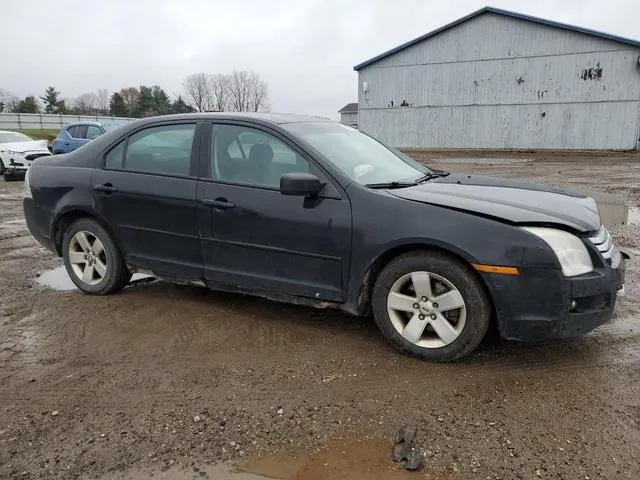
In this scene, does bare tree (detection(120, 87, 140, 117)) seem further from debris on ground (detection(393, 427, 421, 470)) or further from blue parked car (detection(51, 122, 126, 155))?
debris on ground (detection(393, 427, 421, 470))

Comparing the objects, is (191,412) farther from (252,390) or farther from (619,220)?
(619,220)

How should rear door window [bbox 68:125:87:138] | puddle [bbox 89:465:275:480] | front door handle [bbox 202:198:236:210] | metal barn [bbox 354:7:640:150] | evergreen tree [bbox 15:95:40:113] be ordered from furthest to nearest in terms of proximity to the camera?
evergreen tree [bbox 15:95:40:113] < metal barn [bbox 354:7:640:150] < rear door window [bbox 68:125:87:138] < front door handle [bbox 202:198:236:210] < puddle [bbox 89:465:275:480]

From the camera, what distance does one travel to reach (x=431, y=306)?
3391 millimetres

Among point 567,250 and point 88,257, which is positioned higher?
point 567,250

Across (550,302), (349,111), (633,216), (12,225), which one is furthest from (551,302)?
(349,111)

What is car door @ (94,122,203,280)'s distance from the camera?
4.26 meters

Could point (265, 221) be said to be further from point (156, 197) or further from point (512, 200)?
point (512, 200)

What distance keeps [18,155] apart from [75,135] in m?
2.46

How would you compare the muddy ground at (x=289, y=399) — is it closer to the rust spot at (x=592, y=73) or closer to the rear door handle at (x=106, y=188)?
the rear door handle at (x=106, y=188)

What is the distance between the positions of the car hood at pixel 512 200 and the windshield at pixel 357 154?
28 cm

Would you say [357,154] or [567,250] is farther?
[357,154]

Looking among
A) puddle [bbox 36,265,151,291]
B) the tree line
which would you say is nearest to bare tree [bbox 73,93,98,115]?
the tree line

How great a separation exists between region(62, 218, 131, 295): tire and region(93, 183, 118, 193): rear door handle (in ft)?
1.09

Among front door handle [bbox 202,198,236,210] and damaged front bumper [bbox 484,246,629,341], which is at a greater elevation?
front door handle [bbox 202,198,236,210]
